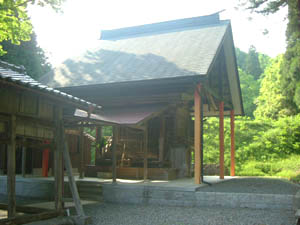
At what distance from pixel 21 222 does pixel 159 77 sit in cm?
668

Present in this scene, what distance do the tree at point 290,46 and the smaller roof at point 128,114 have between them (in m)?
7.50

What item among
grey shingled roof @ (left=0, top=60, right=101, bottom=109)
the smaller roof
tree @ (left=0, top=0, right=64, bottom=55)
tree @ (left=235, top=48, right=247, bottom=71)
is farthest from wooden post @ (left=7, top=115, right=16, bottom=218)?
tree @ (left=235, top=48, right=247, bottom=71)

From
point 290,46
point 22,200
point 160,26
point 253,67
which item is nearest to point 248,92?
point 253,67

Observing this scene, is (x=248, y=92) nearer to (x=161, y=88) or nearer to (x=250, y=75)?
(x=250, y=75)

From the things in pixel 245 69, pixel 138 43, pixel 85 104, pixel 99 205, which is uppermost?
pixel 245 69

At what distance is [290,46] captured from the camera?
1939 centimetres

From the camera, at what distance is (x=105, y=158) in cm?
1416

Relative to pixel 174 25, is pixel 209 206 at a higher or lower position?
lower

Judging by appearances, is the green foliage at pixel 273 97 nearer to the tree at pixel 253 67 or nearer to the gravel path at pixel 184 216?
the tree at pixel 253 67

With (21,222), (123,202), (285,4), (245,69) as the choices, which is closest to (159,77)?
(123,202)

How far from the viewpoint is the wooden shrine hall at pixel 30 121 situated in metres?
6.31

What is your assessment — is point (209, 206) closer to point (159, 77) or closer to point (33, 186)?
point (159, 77)

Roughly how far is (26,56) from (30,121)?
18108 millimetres

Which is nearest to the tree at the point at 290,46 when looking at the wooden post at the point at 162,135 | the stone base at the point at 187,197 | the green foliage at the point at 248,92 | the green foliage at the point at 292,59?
the green foliage at the point at 292,59
